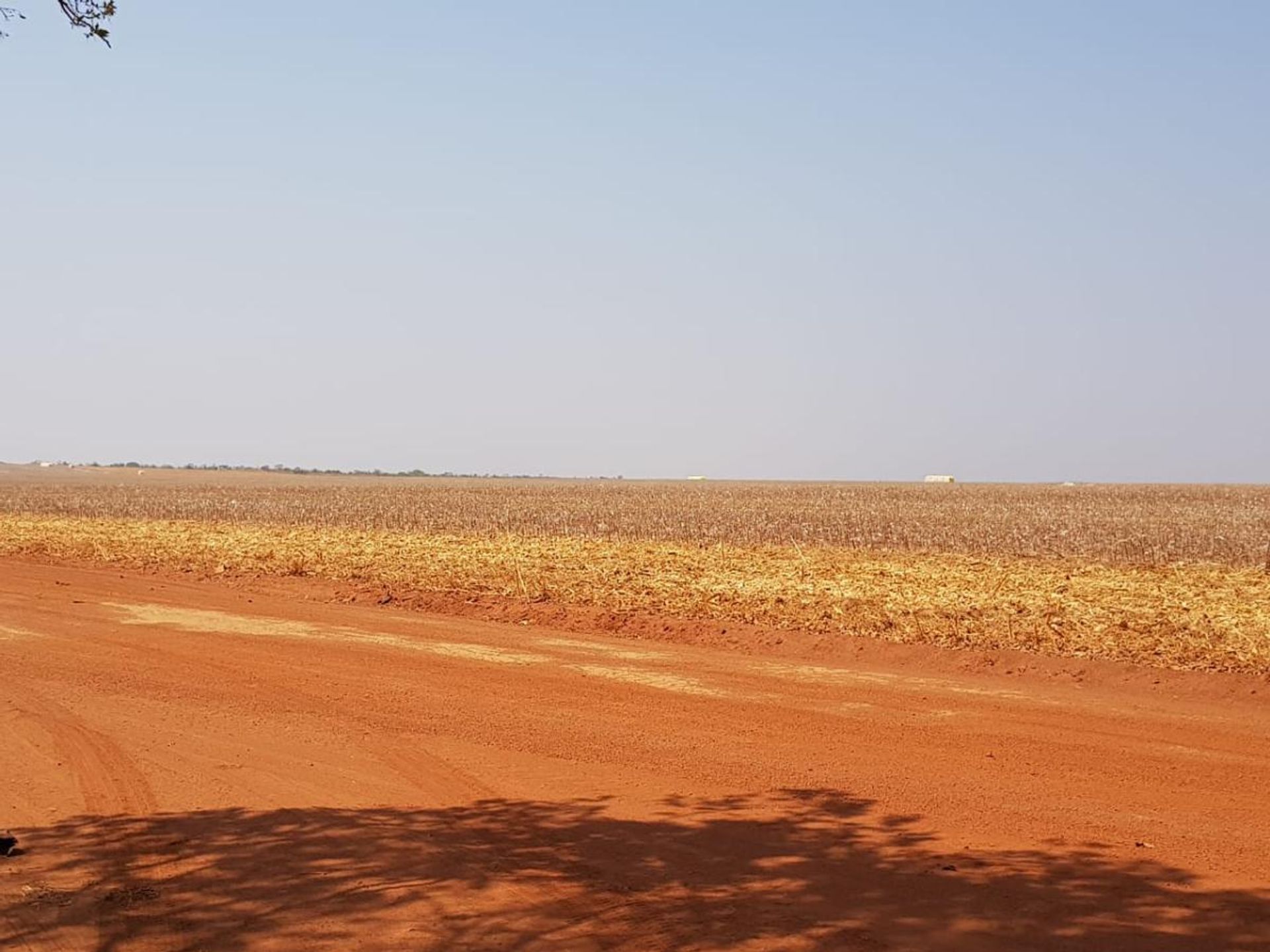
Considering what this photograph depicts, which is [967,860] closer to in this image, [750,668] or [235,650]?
[750,668]

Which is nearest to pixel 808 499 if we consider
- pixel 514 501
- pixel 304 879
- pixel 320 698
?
pixel 514 501

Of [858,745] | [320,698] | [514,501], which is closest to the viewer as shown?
[858,745]

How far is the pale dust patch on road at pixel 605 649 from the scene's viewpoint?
13.7 m

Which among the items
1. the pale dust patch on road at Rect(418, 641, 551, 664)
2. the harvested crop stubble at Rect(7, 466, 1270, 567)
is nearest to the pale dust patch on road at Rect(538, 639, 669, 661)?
the pale dust patch on road at Rect(418, 641, 551, 664)

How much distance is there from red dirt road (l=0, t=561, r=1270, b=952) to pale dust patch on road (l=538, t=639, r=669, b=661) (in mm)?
332

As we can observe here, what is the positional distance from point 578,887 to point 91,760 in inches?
173

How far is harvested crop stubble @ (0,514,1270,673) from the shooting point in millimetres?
14336

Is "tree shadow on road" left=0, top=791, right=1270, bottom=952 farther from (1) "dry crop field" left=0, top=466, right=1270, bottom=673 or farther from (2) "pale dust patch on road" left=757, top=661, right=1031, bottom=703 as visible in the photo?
(1) "dry crop field" left=0, top=466, right=1270, bottom=673

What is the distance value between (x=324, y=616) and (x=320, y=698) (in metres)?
5.75

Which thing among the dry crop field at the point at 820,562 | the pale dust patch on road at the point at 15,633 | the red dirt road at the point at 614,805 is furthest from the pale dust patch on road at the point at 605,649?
the pale dust patch on road at the point at 15,633

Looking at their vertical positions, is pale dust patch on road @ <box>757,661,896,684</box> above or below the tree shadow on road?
above

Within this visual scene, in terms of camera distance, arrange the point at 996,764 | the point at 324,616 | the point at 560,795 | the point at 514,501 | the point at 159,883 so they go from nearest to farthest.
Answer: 1. the point at 159,883
2. the point at 560,795
3. the point at 996,764
4. the point at 324,616
5. the point at 514,501

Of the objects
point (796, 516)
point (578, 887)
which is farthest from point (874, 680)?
point (796, 516)

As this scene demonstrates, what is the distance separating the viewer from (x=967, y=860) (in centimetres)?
679
